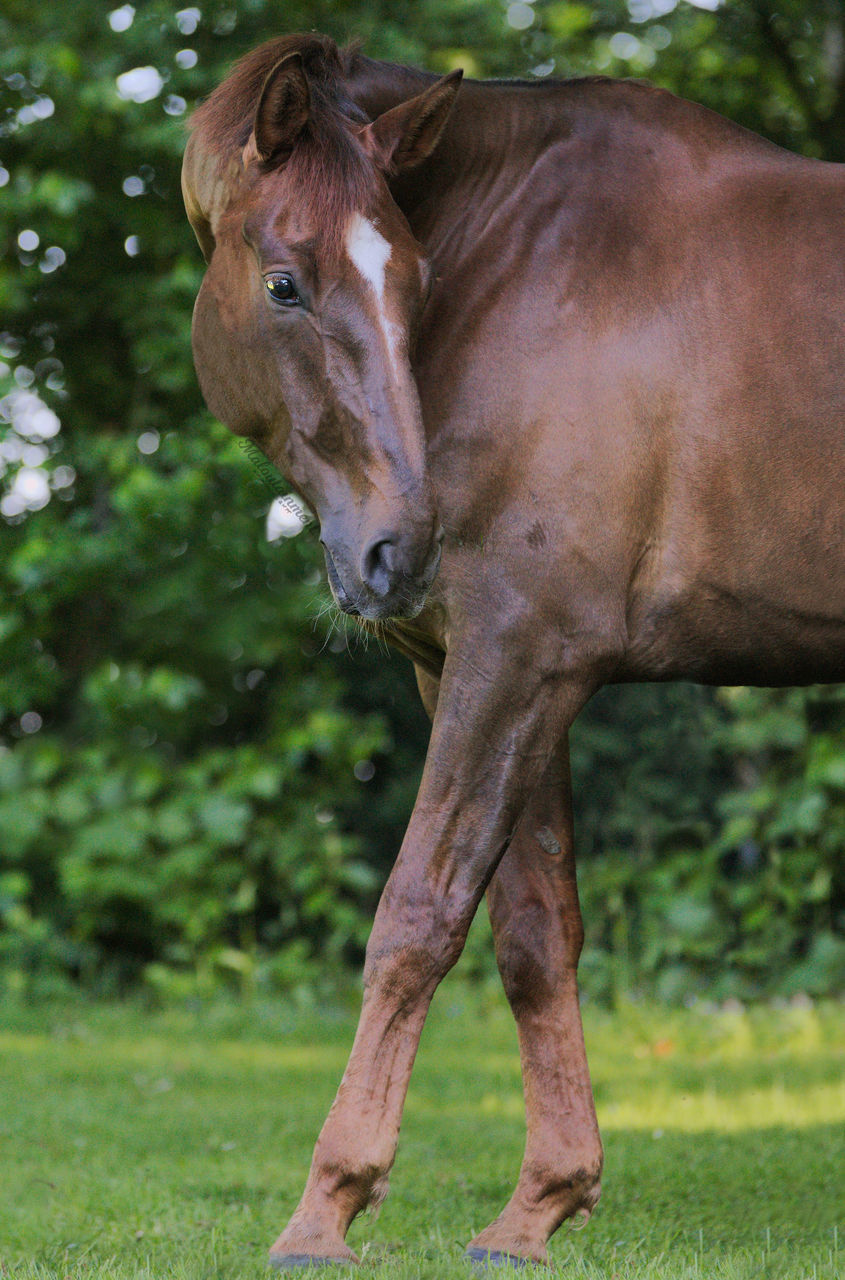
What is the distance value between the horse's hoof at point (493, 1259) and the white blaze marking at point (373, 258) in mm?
1697

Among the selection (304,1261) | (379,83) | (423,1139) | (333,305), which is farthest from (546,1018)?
(379,83)

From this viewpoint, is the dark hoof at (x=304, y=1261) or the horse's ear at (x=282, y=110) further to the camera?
the horse's ear at (x=282, y=110)

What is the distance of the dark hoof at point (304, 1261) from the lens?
238 centimetres

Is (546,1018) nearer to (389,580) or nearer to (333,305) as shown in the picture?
(389,580)

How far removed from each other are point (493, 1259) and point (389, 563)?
1.43m

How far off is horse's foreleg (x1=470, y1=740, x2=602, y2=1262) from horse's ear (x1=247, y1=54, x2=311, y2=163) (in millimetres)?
1367

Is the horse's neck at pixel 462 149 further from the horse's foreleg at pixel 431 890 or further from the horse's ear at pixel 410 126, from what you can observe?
the horse's foreleg at pixel 431 890

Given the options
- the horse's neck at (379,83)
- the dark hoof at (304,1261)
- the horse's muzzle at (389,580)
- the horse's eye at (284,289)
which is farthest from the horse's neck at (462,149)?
the dark hoof at (304,1261)

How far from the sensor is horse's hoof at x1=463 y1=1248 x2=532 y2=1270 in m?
2.53

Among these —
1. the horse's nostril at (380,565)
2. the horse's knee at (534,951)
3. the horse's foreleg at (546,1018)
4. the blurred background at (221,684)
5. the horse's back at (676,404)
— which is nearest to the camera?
the horse's nostril at (380,565)

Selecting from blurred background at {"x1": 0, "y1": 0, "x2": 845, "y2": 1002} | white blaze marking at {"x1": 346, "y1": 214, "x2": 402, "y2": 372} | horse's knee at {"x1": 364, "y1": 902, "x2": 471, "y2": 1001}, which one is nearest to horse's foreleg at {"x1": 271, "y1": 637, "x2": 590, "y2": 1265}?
horse's knee at {"x1": 364, "y1": 902, "x2": 471, "y2": 1001}

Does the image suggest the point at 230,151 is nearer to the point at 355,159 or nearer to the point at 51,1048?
the point at 355,159

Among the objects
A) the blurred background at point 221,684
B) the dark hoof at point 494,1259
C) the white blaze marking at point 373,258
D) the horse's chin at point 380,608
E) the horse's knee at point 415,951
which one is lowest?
the blurred background at point 221,684

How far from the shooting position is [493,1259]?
Answer: 267 centimetres
